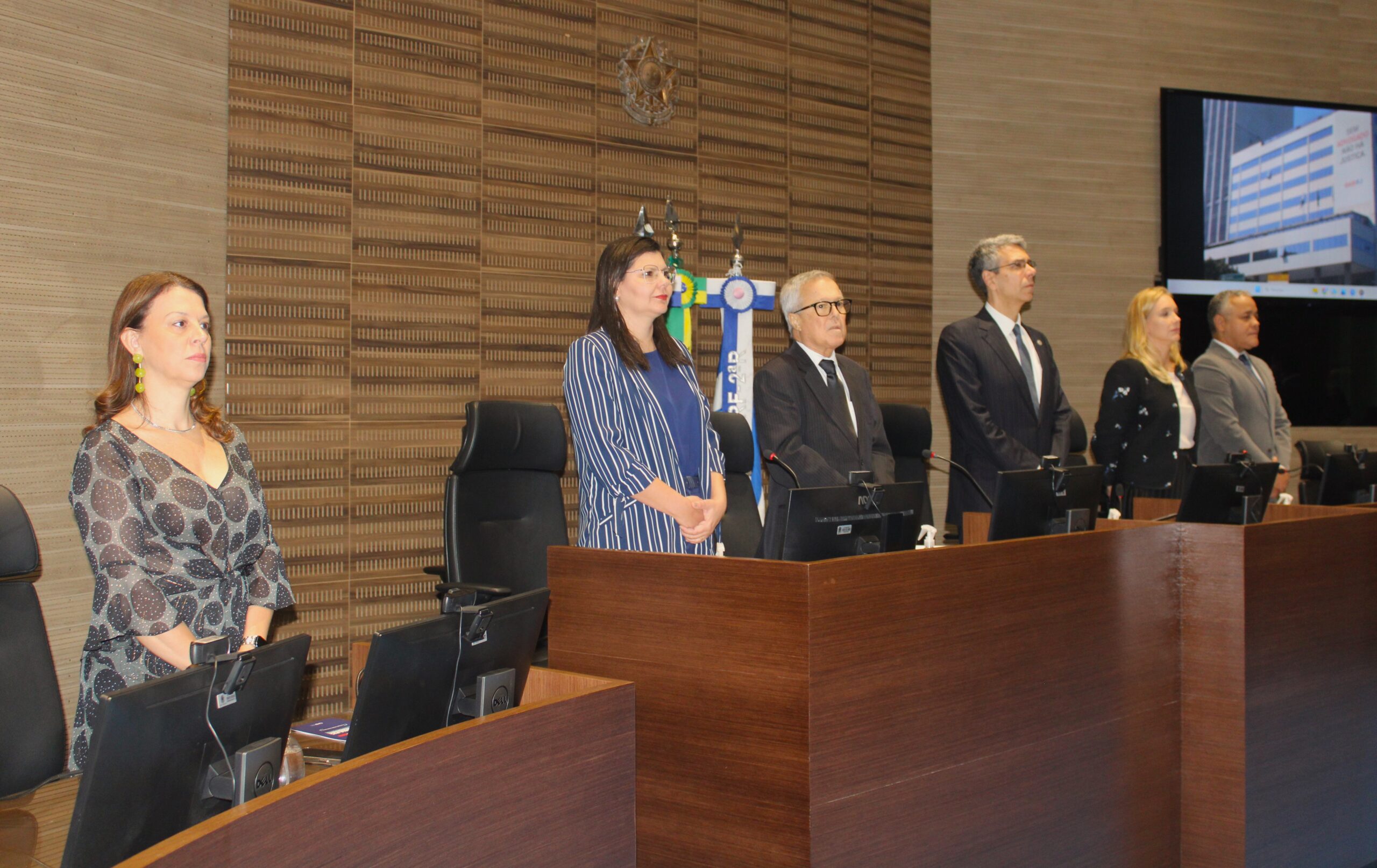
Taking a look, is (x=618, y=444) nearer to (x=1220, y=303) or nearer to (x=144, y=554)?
(x=144, y=554)

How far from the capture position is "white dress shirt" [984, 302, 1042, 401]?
3.75 m

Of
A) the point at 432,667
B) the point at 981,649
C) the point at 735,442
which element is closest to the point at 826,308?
the point at 735,442

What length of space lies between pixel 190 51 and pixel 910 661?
285 cm

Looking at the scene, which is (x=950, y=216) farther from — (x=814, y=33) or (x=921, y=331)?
(x=814, y=33)

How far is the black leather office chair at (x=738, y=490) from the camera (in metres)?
3.63

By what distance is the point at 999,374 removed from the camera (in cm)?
367

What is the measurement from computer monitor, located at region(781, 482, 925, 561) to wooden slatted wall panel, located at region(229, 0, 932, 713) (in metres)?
2.07

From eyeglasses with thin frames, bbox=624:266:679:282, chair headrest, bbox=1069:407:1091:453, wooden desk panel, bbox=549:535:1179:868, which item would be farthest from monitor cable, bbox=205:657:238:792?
chair headrest, bbox=1069:407:1091:453

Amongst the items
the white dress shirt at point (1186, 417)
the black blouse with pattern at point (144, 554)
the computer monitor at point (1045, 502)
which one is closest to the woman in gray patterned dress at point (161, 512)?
the black blouse with pattern at point (144, 554)

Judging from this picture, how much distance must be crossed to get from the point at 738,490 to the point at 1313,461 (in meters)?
2.96

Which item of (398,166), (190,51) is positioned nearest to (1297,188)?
(398,166)

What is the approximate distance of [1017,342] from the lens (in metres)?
3.77

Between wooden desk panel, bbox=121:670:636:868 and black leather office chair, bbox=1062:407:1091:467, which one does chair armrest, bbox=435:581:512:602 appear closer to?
wooden desk panel, bbox=121:670:636:868

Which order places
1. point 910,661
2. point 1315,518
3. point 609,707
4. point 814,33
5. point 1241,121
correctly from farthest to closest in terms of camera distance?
point 1241,121, point 814,33, point 1315,518, point 910,661, point 609,707
